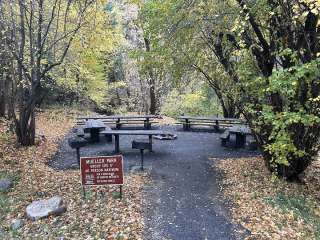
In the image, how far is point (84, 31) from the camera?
14.1 meters

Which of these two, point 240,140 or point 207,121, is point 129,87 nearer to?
point 207,121

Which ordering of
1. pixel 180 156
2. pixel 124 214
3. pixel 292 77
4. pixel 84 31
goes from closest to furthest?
pixel 292 77
pixel 124 214
pixel 180 156
pixel 84 31

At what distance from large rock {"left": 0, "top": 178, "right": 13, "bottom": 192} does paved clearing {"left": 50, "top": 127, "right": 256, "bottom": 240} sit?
1.80 meters

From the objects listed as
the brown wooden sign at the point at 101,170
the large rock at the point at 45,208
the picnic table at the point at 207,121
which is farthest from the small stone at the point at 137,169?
the picnic table at the point at 207,121

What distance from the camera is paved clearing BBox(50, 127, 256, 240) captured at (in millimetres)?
→ 7738

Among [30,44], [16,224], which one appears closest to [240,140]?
[30,44]

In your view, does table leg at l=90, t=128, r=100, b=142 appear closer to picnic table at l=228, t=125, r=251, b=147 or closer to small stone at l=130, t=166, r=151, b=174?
small stone at l=130, t=166, r=151, b=174

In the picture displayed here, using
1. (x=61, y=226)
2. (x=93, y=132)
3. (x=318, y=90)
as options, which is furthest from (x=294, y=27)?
(x=93, y=132)

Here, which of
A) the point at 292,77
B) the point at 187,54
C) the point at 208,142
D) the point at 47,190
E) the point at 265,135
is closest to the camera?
the point at 292,77

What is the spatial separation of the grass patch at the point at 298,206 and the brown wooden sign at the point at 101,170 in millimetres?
3577

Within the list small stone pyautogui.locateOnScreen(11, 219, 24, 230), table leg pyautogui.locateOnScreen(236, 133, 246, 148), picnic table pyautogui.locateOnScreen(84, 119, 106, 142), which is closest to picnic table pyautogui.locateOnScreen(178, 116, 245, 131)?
table leg pyautogui.locateOnScreen(236, 133, 246, 148)

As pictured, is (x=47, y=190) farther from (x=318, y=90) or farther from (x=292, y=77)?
(x=318, y=90)

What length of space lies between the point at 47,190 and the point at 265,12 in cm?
688

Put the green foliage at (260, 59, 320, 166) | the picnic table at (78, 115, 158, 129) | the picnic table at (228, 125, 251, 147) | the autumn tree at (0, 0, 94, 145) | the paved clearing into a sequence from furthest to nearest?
the picnic table at (78, 115, 158, 129) → the picnic table at (228, 125, 251, 147) → the autumn tree at (0, 0, 94, 145) → the paved clearing → the green foliage at (260, 59, 320, 166)
